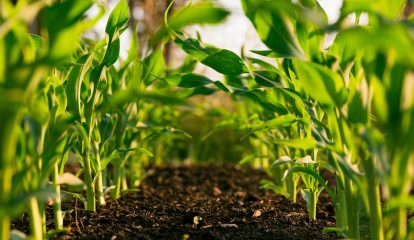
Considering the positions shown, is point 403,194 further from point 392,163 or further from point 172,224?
point 172,224

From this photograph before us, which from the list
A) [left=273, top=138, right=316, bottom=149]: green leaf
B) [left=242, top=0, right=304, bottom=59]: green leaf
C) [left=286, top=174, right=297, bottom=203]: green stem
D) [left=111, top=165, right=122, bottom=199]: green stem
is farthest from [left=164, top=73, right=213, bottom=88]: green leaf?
[left=286, top=174, right=297, bottom=203]: green stem

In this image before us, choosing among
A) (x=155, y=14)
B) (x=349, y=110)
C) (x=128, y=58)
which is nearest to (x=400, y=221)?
(x=349, y=110)

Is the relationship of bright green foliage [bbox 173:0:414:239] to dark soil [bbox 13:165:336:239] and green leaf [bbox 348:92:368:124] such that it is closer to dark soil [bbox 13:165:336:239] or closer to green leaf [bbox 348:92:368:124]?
green leaf [bbox 348:92:368:124]

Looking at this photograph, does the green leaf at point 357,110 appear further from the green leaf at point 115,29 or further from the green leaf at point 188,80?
the green leaf at point 115,29

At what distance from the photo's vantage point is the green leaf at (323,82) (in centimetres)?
138

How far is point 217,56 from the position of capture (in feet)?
6.03

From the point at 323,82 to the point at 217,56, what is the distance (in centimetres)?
A: 55

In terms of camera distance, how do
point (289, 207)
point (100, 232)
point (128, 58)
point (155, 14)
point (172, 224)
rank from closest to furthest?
point (100, 232)
point (172, 224)
point (128, 58)
point (289, 207)
point (155, 14)

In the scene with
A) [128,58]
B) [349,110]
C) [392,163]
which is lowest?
[392,163]

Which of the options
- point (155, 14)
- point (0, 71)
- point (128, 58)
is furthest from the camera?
point (155, 14)

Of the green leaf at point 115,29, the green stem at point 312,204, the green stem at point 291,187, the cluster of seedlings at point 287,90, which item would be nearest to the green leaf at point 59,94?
the cluster of seedlings at point 287,90

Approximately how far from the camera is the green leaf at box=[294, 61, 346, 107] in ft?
4.51

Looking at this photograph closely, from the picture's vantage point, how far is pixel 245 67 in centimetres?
183

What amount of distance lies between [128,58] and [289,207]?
1.11 metres
